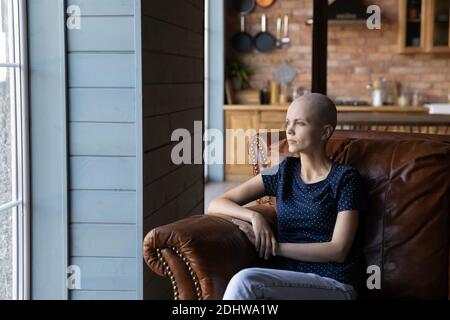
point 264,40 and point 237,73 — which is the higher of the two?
point 264,40

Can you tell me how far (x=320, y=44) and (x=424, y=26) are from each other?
11.9 ft

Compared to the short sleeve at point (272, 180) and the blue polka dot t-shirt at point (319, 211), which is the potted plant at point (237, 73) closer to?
the short sleeve at point (272, 180)

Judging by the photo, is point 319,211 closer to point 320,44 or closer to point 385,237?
point 385,237

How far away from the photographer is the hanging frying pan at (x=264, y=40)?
805cm

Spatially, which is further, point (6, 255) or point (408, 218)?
point (6, 255)

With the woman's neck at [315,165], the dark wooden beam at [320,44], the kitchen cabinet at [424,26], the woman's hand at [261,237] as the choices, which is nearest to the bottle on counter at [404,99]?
the kitchen cabinet at [424,26]

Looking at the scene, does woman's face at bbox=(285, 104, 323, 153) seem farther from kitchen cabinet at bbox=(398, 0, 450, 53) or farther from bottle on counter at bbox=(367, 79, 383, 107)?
kitchen cabinet at bbox=(398, 0, 450, 53)

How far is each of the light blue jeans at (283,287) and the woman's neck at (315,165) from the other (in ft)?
1.11

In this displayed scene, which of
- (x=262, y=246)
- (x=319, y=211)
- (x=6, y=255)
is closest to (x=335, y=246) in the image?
(x=319, y=211)

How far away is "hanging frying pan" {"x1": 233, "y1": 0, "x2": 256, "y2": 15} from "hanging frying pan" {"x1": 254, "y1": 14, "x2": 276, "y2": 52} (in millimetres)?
184

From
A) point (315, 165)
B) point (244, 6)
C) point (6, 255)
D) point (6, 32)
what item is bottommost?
point (6, 255)

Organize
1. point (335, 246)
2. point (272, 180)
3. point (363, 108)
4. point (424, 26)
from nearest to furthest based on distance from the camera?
1. point (335, 246)
2. point (272, 180)
3. point (363, 108)
4. point (424, 26)

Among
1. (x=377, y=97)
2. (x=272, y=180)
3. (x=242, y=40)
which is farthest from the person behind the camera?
(x=242, y=40)

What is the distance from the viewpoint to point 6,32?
241cm
